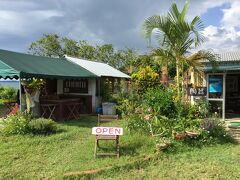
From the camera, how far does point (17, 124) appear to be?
991cm

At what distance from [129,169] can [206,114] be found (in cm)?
494

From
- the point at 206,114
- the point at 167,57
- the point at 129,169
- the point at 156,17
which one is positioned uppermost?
the point at 156,17

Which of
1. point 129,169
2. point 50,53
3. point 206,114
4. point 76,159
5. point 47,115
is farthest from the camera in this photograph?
point 50,53

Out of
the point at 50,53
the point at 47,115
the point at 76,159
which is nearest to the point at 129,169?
the point at 76,159

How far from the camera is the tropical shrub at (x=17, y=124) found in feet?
32.0

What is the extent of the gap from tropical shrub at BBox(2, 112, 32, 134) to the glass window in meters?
7.01

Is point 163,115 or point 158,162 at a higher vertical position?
point 163,115

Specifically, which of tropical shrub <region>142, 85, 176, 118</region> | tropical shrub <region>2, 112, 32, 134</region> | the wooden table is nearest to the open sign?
tropical shrub <region>142, 85, 176, 118</region>

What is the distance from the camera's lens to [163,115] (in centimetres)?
1002

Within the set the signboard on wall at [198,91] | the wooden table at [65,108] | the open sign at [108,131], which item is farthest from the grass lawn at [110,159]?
the wooden table at [65,108]

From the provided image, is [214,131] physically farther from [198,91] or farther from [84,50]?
[84,50]

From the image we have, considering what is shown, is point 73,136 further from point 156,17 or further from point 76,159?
point 156,17

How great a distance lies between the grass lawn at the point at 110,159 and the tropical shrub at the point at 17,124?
0.41 m

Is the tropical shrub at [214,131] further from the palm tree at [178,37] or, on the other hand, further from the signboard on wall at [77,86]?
the signboard on wall at [77,86]
